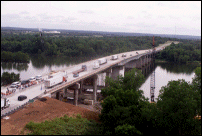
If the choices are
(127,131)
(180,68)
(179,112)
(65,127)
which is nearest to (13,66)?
(65,127)

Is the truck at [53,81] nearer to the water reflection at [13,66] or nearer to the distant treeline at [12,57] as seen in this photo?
the water reflection at [13,66]

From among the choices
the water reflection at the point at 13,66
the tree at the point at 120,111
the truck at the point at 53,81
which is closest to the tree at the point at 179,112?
the tree at the point at 120,111

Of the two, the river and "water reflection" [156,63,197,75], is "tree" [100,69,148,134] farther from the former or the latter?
"water reflection" [156,63,197,75]

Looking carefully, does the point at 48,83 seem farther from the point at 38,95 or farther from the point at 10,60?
the point at 10,60

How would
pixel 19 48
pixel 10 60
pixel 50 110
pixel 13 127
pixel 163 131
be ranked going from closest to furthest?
pixel 13 127
pixel 163 131
pixel 50 110
pixel 10 60
pixel 19 48

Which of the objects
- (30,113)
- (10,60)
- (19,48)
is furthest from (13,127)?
(19,48)

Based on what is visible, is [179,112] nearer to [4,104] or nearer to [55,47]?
[4,104]

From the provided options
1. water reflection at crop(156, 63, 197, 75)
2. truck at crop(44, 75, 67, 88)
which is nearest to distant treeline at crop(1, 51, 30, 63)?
truck at crop(44, 75, 67, 88)
